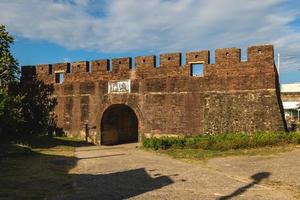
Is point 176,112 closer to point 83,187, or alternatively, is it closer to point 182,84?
point 182,84

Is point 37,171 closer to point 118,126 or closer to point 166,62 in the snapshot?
point 166,62

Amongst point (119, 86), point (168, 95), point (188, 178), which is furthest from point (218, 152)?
point (119, 86)

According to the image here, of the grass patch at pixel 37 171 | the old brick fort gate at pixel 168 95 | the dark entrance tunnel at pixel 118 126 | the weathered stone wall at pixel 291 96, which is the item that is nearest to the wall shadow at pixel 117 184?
the grass patch at pixel 37 171

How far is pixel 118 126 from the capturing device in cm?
2177

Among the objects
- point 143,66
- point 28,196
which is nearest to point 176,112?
point 143,66

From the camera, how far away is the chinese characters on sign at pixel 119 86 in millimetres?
19133

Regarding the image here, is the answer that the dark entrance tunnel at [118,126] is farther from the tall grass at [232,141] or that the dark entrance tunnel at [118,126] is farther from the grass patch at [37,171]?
the tall grass at [232,141]

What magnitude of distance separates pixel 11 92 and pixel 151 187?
1592cm

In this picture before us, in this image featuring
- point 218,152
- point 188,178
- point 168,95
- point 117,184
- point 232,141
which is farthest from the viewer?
point 168,95

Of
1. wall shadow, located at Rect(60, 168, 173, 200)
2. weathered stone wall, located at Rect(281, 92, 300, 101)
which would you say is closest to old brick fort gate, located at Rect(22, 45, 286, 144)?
wall shadow, located at Rect(60, 168, 173, 200)

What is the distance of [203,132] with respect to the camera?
16.9 meters

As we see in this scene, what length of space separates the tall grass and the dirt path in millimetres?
1123

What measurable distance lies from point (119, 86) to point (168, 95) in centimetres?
283

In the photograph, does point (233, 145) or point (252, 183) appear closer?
point (252, 183)
